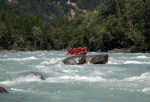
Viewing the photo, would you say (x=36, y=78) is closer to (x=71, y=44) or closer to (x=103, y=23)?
(x=103, y=23)

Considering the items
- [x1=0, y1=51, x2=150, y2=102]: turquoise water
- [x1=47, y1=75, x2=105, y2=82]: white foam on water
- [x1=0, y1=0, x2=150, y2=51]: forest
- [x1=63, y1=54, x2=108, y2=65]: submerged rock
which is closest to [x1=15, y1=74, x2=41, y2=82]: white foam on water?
[x1=0, y1=51, x2=150, y2=102]: turquoise water

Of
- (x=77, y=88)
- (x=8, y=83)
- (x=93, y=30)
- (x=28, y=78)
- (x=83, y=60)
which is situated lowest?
(x=77, y=88)

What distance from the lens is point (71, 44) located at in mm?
96688

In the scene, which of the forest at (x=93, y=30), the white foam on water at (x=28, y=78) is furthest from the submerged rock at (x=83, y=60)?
the forest at (x=93, y=30)

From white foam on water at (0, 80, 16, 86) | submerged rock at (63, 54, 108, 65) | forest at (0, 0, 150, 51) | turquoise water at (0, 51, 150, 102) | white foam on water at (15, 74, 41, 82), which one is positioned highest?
forest at (0, 0, 150, 51)

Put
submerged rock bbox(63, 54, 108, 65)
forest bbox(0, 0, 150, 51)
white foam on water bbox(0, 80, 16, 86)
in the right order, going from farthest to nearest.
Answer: forest bbox(0, 0, 150, 51)
submerged rock bbox(63, 54, 108, 65)
white foam on water bbox(0, 80, 16, 86)

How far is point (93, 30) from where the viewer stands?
76938mm

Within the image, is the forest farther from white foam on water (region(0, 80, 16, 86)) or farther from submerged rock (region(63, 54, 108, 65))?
white foam on water (region(0, 80, 16, 86))

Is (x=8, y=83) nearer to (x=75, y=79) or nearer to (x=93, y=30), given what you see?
(x=75, y=79)

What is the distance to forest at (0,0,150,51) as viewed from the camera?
62000mm

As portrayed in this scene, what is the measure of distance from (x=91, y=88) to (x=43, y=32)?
8629 centimetres

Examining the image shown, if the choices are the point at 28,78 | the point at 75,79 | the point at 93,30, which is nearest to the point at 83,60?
the point at 75,79

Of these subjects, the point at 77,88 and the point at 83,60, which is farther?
the point at 83,60

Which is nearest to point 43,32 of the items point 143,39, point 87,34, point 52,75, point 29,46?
point 29,46
